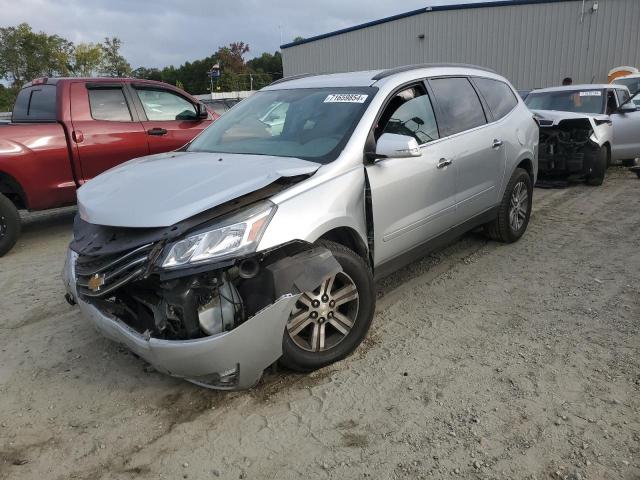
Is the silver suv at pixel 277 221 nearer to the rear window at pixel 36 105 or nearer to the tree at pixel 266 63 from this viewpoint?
the rear window at pixel 36 105

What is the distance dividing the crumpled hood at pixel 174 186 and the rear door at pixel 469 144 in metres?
1.60

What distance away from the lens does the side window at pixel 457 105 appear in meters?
4.18

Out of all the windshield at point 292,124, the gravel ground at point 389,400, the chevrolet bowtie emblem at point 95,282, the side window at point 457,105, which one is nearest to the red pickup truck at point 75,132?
the gravel ground at point 389,400

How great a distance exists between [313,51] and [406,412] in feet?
107

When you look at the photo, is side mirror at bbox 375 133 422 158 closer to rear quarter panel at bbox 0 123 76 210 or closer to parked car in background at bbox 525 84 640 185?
rear quarter panel at bbox 0 123 76 210

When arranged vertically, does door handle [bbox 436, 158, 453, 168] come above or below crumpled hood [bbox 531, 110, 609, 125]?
above

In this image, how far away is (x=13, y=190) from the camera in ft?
18.8

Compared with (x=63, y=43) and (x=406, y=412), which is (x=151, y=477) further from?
(x=63, y=43)

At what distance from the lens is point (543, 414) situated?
2.64 m

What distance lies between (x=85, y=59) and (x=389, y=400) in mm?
56825

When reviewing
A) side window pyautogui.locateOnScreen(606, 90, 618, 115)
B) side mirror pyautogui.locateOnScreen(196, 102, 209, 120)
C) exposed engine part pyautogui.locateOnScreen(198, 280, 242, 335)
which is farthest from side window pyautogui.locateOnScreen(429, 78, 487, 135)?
side window pyautogui.locateOnScreen(606, 90, 618, 115)

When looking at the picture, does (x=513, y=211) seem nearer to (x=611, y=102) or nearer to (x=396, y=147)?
(x=396, y=147)

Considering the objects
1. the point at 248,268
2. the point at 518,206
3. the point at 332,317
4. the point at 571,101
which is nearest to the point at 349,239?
the point at 332,317

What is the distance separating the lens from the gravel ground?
2379 millimetres
